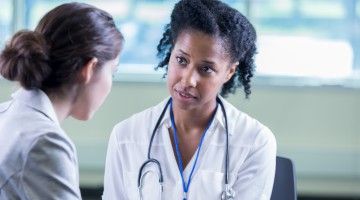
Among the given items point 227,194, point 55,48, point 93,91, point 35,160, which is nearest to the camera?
point 35,160

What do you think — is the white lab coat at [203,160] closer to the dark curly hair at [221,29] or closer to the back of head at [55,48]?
the dark curly hair at [221,29]

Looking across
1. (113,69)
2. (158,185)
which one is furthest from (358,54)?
(113,69)

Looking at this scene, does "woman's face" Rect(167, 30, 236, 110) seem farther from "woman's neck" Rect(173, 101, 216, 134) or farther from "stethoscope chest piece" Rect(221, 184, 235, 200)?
"stethoscope chest piece" Rect(221, 184, 235, 200)

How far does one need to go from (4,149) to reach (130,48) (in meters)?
2.72

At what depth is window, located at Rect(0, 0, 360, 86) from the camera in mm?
3701

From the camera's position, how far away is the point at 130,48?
378 cm

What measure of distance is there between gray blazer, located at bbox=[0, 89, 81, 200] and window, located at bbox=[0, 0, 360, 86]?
257 centimetres

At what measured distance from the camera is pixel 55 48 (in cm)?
120

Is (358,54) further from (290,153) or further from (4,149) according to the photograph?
(4,149)

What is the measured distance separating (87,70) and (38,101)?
5.0 inches

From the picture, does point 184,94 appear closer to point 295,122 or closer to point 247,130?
point 247,130

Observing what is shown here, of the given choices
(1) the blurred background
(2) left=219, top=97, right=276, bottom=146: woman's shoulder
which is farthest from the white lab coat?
(1) the blurred background

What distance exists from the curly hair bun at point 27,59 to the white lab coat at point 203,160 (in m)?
0.63

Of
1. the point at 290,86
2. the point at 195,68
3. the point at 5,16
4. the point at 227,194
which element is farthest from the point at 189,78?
the point at 5,16
